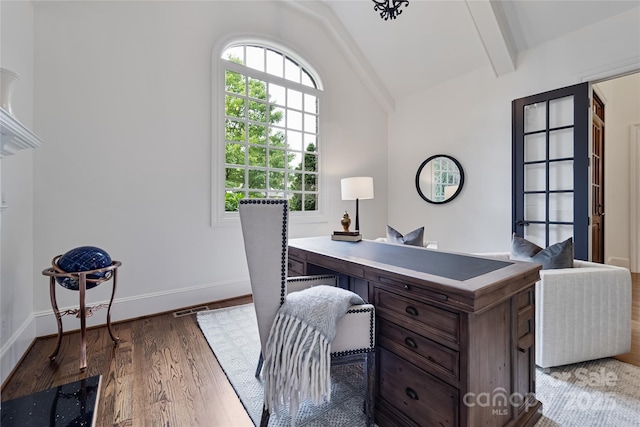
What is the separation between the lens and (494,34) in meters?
3.10

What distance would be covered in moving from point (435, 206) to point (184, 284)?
3.43 meters

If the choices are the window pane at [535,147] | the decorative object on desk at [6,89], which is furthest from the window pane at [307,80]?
the decorative object on desk at [6,89]

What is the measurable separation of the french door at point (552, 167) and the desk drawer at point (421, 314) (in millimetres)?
2745

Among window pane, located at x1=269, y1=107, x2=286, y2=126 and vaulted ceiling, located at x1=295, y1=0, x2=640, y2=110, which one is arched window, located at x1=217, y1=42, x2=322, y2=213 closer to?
window pane, located at x1=269, y1=107, x2=286, y2=126

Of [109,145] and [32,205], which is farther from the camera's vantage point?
[109,145]

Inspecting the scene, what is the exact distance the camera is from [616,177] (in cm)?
426

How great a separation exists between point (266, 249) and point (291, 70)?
3.33 m

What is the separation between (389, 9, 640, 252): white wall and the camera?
9.01ft

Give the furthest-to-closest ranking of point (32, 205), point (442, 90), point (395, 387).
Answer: point (442, 90), point (32, 205), point (395, 387)

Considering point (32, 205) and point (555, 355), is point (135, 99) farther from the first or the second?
point (555, 355)

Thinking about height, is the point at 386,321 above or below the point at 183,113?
below

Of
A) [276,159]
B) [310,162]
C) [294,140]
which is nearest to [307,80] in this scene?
[294,140]

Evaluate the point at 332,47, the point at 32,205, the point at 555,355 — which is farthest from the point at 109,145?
the point at 555,355

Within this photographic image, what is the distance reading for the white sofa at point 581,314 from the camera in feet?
5.72
